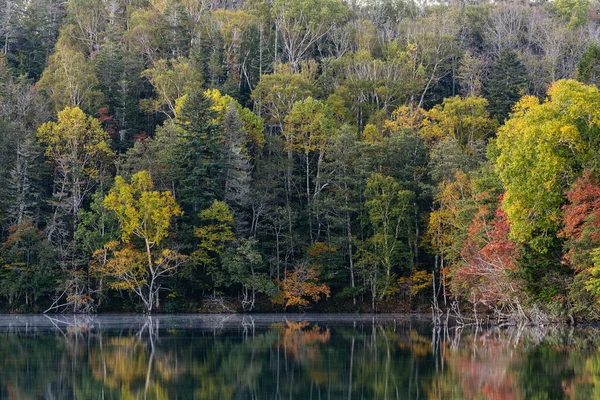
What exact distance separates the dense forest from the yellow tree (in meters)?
0.16

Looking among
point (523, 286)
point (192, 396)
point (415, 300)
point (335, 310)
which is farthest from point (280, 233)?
point (192, 396)

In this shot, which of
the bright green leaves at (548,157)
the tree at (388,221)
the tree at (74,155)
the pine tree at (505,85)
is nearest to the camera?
the bright green leaves at (548,157)

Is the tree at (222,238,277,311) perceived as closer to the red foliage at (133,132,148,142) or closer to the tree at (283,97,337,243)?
the tree at (283,97,337,243)

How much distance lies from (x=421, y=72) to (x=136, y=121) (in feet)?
82.0

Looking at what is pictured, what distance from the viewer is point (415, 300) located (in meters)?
63.2

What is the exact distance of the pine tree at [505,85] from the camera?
7294cm

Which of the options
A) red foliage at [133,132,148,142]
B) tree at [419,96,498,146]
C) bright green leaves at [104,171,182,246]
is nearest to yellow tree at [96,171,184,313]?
bright green leaves at [104,171,182,246]

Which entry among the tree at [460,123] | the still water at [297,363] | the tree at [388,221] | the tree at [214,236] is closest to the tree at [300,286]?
the tree at [214,236]

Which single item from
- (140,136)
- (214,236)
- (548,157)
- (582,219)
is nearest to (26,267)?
(214,236)

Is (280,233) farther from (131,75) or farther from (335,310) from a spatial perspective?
(131,75)

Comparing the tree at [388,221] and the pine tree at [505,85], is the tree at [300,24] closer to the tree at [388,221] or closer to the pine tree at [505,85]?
the pine tree at [505,85]

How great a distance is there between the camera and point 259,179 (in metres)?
65.8

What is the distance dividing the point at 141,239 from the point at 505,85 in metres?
33.2

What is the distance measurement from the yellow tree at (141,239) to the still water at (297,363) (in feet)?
41.8
